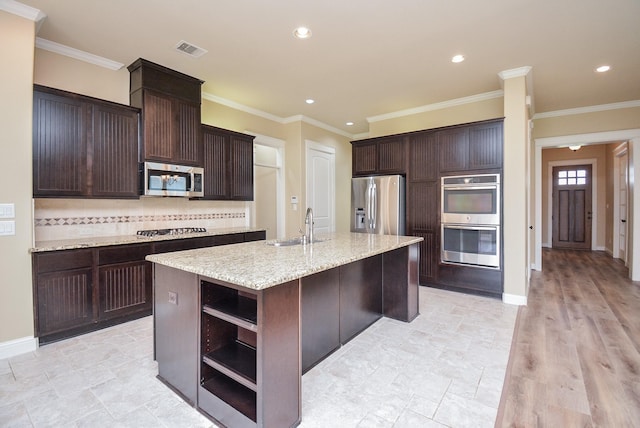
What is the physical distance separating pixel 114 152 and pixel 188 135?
0.88 metres

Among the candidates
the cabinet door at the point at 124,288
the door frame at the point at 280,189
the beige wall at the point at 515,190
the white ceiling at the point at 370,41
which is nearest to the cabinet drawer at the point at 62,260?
the cabinet door at the point at 124,288

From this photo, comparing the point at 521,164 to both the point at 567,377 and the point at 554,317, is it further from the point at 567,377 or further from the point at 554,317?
the point at 567,377

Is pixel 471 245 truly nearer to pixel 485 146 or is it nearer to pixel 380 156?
pixel 485 146

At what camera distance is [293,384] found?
1671 millimetres

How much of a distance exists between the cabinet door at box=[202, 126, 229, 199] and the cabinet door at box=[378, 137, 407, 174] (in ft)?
7.99

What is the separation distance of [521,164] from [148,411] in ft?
14.2

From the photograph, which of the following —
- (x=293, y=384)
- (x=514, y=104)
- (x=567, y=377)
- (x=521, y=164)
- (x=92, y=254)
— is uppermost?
(x=514, y=104)

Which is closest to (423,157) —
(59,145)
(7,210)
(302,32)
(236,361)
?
(302,32)

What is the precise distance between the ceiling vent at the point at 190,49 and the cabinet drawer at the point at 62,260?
7.39 ft

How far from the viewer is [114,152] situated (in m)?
3.26

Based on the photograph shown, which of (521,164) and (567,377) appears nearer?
(567,377)

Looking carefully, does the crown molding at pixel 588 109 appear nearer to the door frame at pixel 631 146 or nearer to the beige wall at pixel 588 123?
the beige wall at pixel 588 123

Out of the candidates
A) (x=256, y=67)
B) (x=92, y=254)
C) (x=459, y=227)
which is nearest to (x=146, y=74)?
(x=256, y=67)

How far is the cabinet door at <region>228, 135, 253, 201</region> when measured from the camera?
4.50m
